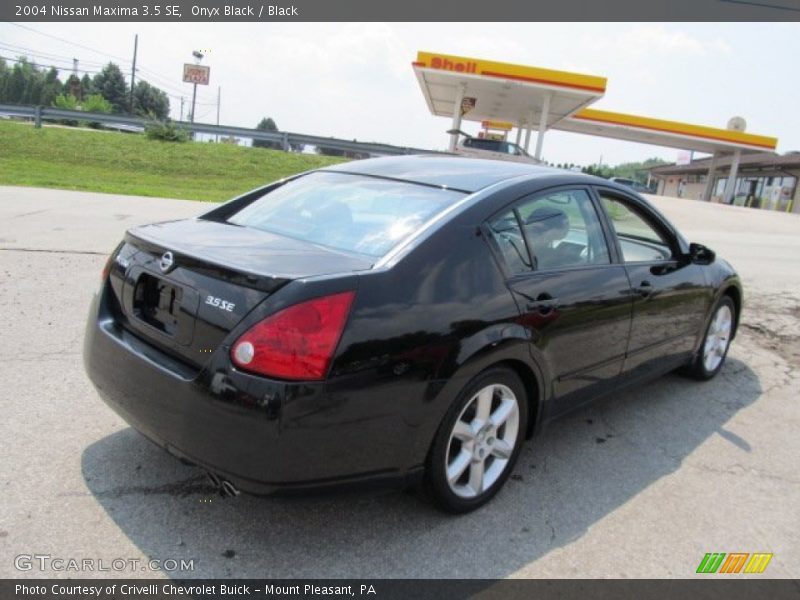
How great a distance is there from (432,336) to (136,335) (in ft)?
4.23

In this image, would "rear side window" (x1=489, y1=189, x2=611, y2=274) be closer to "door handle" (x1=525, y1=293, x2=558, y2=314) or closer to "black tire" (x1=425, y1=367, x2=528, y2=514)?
"door handle" (x1=525, y1=293, x2=558, y2=314)

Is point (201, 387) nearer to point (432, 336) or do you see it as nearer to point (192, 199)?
point (432, 336)

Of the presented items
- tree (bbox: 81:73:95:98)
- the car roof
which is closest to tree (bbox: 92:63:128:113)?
tree (bbox: 81:73:95:98)

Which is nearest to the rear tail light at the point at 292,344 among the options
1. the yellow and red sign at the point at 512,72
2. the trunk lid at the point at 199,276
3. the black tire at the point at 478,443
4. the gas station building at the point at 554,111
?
the trunk lid at the point at 199,276

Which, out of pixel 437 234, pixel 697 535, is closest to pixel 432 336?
pixel 437 234

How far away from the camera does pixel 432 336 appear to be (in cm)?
257

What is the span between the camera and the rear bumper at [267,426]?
2.27m

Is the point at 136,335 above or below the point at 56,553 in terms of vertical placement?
above

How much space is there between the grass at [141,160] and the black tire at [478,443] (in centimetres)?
1704

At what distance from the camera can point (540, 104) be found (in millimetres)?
31219

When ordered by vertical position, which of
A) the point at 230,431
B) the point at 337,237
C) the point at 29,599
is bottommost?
the point at 29,599

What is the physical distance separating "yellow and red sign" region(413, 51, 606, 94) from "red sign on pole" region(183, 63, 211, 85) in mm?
42467

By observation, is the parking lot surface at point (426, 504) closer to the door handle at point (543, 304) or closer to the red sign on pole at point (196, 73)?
the door handle at point (543, 304)

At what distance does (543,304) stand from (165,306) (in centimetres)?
174
